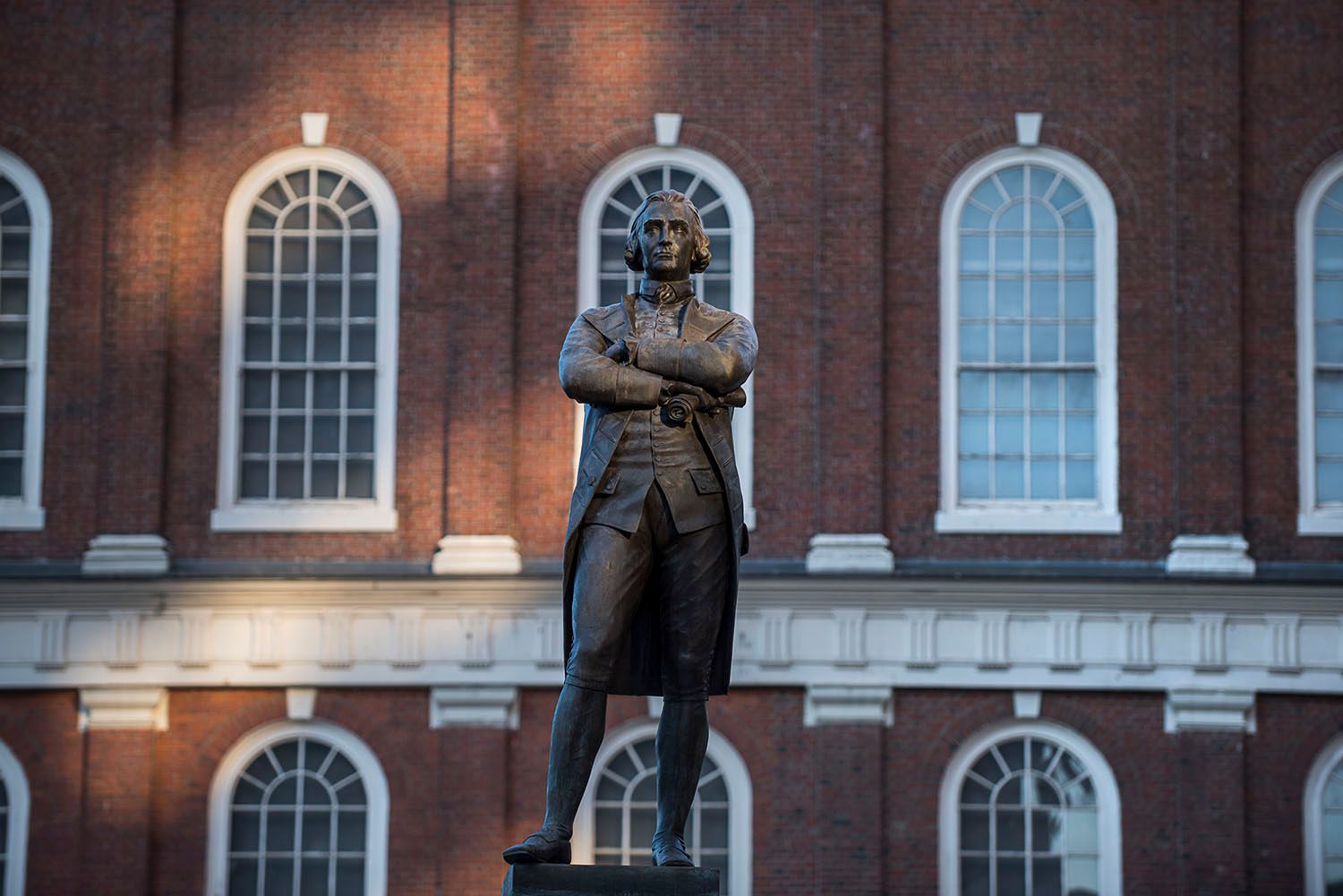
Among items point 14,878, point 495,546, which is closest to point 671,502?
point 495,546

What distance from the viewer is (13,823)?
68.9ft

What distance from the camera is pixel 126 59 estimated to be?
21.9m

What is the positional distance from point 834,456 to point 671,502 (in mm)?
12094

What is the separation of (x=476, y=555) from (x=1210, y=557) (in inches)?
273

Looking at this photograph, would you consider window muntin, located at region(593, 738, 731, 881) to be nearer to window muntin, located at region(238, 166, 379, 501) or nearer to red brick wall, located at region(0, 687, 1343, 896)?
red brick wall, located at region(0, 687, 1343, 896)

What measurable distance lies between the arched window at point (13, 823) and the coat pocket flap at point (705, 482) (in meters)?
13.6

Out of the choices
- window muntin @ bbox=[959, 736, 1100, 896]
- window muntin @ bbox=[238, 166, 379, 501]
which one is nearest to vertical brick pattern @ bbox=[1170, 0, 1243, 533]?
window muntin @ bbox=[959, 736, 1100, 896]

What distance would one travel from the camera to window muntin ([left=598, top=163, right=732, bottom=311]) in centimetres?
2177

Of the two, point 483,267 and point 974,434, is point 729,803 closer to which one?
point 974,434

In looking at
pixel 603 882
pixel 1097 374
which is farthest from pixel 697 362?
pixel 1097 374

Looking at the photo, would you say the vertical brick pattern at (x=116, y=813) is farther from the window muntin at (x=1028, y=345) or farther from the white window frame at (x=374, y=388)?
the window muntin at (x=1028, y=345)

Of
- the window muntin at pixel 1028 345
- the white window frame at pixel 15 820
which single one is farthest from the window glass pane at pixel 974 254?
the white window frame at pixel 15 820

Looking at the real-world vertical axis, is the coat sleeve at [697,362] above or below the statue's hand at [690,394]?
above

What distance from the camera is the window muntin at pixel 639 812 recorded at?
68.5ft
